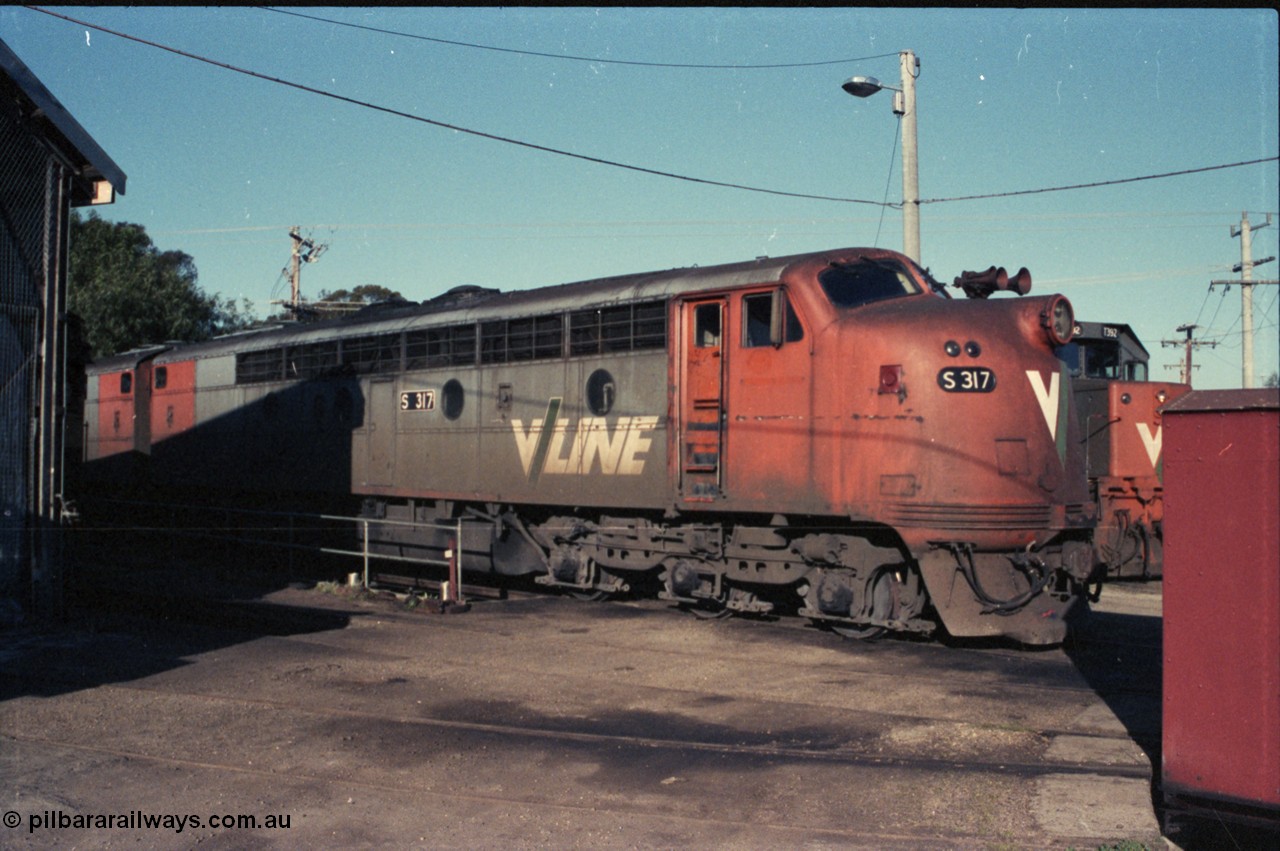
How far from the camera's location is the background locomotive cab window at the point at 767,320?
1144 cm

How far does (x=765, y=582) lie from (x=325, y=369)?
896 cm

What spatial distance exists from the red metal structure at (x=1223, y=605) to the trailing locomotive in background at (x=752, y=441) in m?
4.39

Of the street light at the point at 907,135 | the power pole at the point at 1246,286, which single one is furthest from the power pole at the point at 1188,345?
the street light at the point at 907,135

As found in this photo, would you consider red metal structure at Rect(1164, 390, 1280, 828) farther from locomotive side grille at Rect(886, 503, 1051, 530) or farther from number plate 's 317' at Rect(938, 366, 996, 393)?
number plate 's 317' at Rect(938, 366, 996, 393)

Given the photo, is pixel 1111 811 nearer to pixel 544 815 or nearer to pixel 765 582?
pixel 544 815

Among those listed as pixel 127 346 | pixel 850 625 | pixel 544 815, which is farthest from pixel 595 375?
pixel 127 346

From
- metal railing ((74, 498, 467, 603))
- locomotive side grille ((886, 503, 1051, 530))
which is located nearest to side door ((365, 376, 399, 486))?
metal railing ((74, 498, 467, 603))

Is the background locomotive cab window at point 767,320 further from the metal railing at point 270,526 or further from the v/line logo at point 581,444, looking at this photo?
the metal railing at point 270,526

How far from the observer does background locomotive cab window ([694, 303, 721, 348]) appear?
12.2 m

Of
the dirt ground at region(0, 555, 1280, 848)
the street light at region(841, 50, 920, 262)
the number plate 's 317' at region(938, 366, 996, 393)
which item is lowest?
the dirt ground at region(0, 555, 1280, 848)

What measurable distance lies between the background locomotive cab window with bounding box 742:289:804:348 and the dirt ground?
315cm

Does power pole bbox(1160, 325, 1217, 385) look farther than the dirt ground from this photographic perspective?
Yes

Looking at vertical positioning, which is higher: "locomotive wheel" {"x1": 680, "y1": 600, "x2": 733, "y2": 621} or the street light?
the street light

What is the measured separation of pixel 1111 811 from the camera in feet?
20.6
